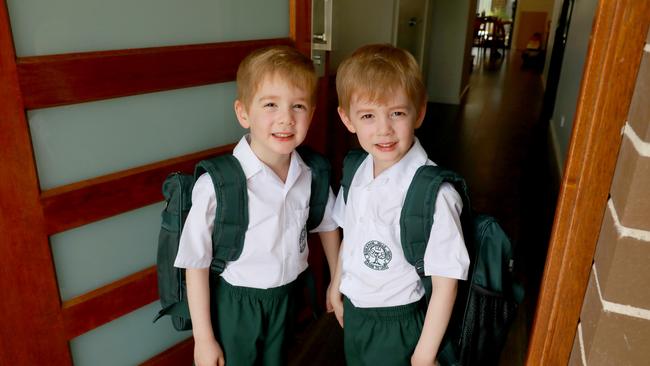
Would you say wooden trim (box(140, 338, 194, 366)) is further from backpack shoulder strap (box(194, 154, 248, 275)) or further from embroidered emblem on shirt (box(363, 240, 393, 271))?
embroidered emblem on shirt (box(363, 240, 393, 271))

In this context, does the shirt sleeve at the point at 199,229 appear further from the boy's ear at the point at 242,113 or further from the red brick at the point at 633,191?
the red brick at the point at 633,191

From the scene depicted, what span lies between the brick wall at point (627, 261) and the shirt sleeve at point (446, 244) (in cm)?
31

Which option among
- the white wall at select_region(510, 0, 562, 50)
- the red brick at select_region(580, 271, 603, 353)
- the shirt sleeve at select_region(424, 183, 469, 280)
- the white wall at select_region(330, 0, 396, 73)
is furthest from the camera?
the white wall at select_region(510, 0, 562, 50)

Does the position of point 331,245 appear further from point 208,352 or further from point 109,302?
point 109,302

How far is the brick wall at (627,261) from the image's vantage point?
68cm

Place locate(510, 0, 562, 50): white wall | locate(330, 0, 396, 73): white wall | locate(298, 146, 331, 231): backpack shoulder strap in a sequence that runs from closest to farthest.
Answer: locate(298, 146, 331, 231): backpack shoulder strap → locate(330, 0, 396, 73): white wall → locate(510, 0, 562, 50): white wall

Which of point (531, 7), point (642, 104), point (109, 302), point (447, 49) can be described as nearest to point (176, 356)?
point (109, 302)

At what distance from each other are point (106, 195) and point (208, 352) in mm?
509

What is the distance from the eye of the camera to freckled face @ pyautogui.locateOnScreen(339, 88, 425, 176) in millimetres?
1172

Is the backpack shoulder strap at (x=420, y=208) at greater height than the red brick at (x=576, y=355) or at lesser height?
greater

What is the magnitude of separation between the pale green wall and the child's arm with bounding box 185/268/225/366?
0.36 m

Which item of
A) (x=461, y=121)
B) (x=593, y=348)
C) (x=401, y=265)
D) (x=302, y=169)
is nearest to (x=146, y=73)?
(x=302, y=169)

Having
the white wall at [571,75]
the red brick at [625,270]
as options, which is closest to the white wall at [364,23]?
the white wall at [571,75]

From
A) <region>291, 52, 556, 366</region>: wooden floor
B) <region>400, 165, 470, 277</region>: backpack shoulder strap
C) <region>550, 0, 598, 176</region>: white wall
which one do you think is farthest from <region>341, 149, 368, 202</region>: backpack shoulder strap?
<region>550, 0, 598, 176</region>: white wall
